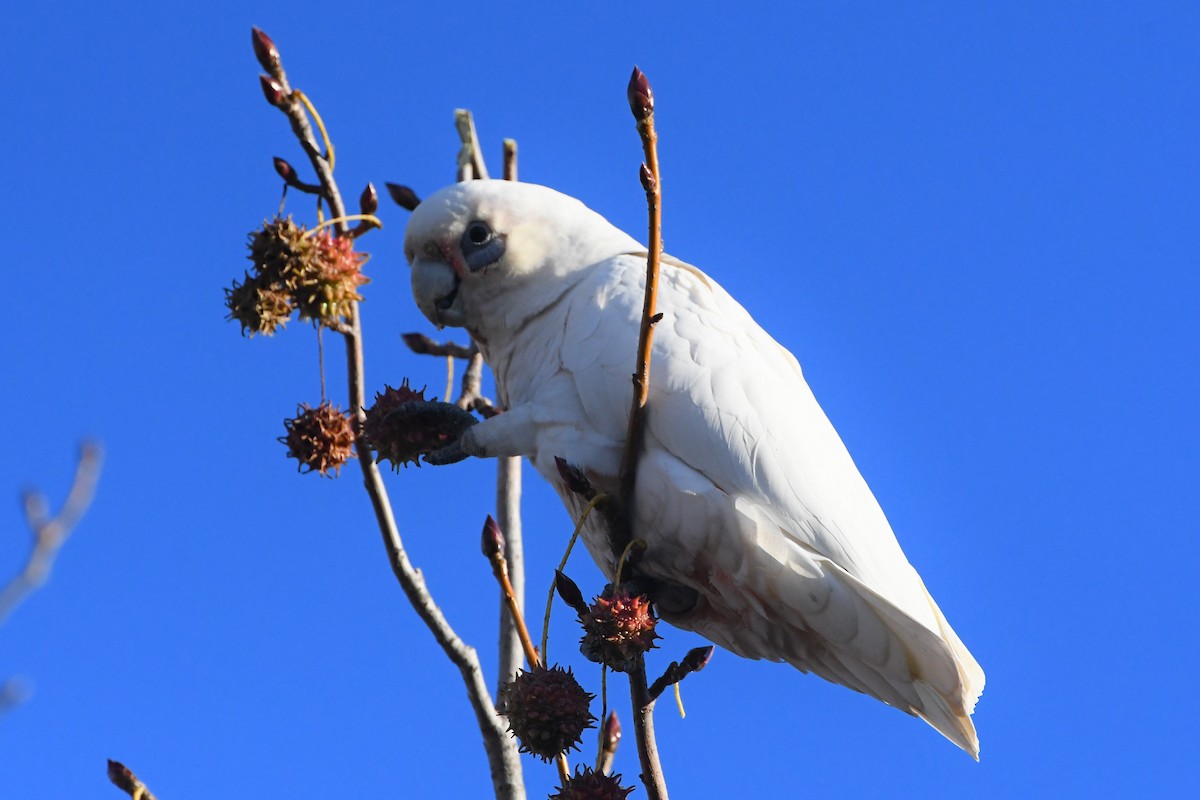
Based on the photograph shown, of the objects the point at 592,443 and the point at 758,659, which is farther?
the point at 758,659

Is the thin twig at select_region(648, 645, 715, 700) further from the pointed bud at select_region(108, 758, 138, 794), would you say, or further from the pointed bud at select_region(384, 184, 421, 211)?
the pointed bud at select_region(384, 184, 421, 211)

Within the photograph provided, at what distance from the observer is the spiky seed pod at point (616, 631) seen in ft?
7.26

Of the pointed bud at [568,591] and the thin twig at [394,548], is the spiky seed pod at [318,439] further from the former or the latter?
the pointed bud at [568,591]

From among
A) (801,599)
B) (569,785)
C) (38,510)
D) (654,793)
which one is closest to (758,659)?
(801,599)

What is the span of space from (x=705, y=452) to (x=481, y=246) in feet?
2.92

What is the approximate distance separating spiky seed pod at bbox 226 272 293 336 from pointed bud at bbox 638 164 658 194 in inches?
39.3

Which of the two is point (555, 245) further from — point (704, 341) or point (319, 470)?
point (319, 470)

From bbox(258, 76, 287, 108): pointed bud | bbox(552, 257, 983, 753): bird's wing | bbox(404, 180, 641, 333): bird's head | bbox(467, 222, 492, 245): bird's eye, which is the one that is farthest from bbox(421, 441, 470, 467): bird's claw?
bbox(258, 76, 287, 108): pointed bud

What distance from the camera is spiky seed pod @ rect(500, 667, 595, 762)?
2.14 metres

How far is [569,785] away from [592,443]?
848 millimetres

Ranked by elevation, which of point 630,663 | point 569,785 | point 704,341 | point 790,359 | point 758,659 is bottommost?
point 569,785

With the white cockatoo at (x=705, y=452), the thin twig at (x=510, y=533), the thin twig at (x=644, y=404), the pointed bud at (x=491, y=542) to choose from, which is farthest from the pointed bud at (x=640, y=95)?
the thin twig at (x=510, y=533)

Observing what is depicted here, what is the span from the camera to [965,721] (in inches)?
107

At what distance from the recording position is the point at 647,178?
6.77ft
